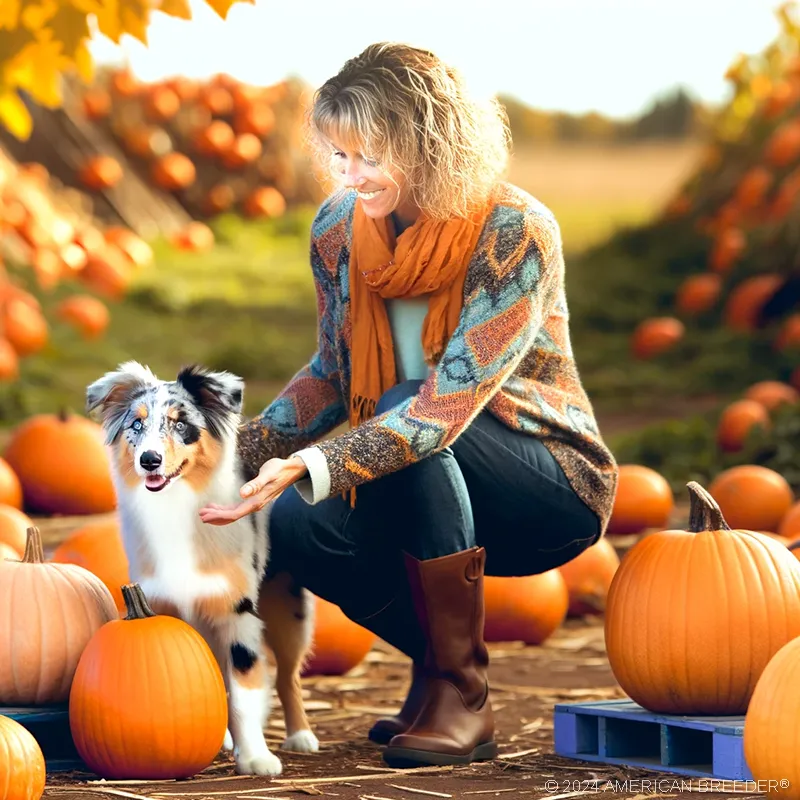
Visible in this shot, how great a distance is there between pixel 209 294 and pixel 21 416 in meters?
3.48

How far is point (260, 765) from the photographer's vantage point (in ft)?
10.4

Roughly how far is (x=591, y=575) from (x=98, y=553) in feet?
6.31

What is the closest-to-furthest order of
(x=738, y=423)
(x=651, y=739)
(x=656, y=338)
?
(x=651, y=739)
(x=738, y=423)
(x=656, y=338)

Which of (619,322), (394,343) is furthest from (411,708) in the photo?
(619,322)

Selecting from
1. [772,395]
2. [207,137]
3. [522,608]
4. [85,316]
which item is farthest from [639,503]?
[207,137]

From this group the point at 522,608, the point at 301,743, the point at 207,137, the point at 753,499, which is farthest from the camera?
the point at 207,137

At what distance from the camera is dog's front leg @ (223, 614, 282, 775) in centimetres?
321

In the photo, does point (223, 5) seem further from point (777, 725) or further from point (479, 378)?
point (777, 725)

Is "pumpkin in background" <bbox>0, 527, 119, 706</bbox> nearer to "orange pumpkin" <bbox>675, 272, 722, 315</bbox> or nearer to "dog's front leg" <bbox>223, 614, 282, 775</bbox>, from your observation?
"dog's front leg" <bbox>223, 614, 282, 775</bbox>

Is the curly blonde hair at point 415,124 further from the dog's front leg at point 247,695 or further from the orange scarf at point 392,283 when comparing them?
the dog's front leg at point 247,695

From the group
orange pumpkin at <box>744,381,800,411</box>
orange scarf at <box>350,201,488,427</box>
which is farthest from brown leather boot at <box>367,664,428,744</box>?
orange pumpkin at <box>744,381,800,411</box>

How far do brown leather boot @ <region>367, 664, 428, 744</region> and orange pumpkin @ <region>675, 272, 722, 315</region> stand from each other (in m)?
6.99

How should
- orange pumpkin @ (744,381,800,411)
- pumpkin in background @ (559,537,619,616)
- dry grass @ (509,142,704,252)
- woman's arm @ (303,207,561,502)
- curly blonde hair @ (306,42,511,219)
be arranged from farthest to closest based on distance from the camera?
dry grass @ (509,142,704,252), orange pumpkin @ (744,381,800,411), pumpkin in background @ (559,537,619,616), curly blonde hair @ (306,42,511,219), woman's arm @ (303,207,561,502)

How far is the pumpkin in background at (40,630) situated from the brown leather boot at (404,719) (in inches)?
31.8
